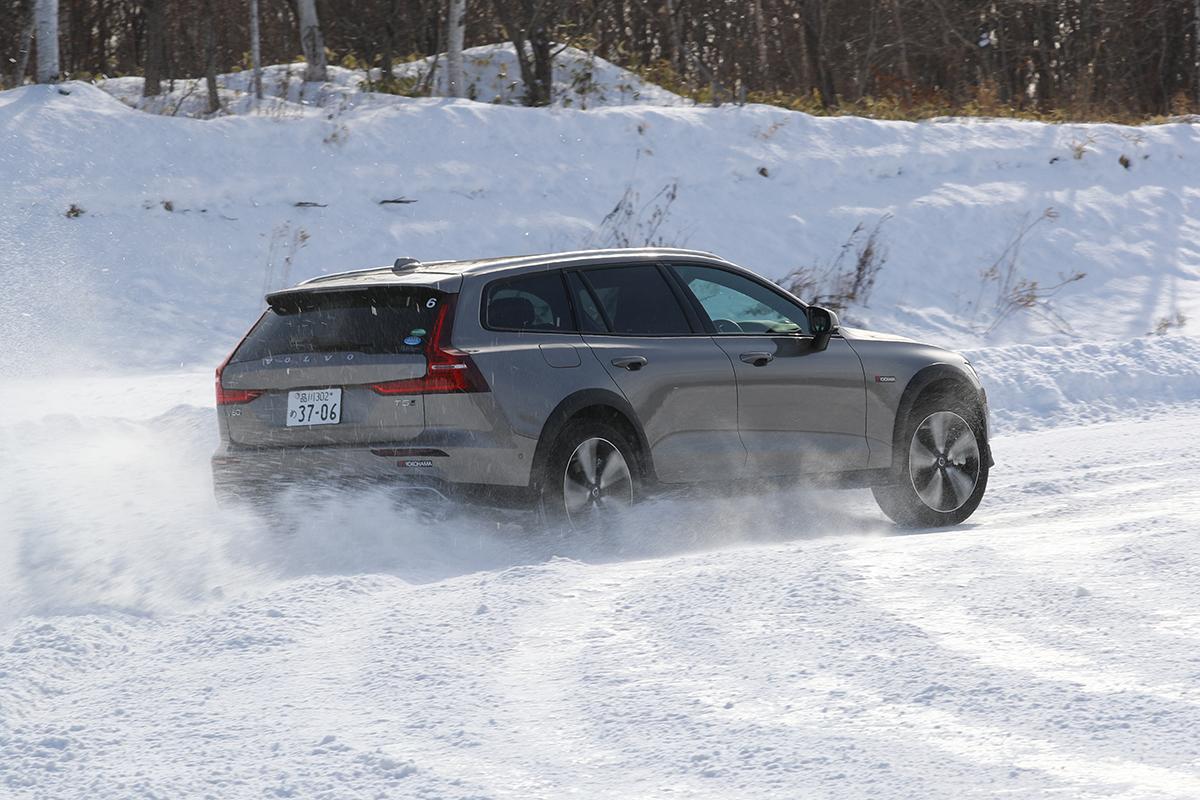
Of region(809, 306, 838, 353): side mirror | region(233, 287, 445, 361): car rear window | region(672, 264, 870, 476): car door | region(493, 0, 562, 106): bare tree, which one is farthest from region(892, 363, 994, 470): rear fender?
region(493, 0, 562, 106): bare tree

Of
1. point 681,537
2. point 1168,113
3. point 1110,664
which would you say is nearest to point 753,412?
point 681,537

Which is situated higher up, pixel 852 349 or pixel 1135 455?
pixel 852 349

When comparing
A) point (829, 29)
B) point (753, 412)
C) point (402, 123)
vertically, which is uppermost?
point (829, 29)

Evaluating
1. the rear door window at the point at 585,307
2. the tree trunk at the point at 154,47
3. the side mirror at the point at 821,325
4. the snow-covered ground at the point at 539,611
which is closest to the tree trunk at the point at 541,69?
the tree trunk at the point at 154,47

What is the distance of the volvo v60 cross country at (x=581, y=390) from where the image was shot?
673cm

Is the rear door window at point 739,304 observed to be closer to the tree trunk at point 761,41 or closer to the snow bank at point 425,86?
the snow bank at point 425,86

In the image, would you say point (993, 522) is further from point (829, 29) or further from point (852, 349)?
point (829, 29)

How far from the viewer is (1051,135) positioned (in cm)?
2312

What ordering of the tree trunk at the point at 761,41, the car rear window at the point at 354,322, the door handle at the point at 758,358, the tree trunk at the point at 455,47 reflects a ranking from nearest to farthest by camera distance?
the car rear window at the point at 354,322, the door handle at the point at 758,358, the tree trunk at the point at 455,47, the tree trunk at the point at 761,41

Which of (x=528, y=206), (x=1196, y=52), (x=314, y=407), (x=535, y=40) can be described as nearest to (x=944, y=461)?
(x=314, y=407)

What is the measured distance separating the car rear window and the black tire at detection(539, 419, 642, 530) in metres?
0.84

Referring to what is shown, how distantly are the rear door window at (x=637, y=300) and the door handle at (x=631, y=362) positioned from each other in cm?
18

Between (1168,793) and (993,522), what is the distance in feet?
15.0

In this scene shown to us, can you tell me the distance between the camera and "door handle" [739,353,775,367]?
25.7ft
